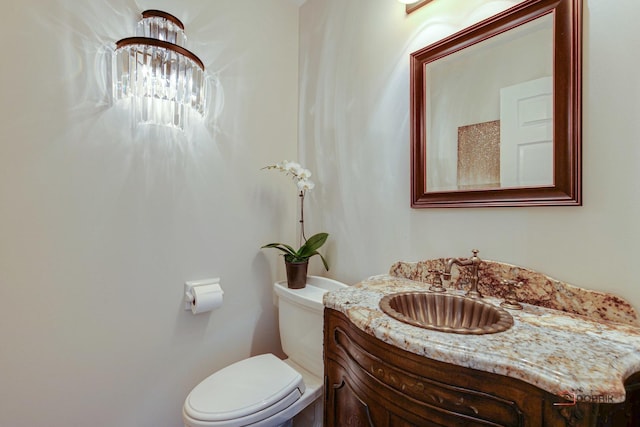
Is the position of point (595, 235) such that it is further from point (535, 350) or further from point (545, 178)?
point (535, 350)

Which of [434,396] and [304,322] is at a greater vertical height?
[434,396]

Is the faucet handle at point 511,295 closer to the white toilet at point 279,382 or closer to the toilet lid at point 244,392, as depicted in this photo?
the white toilet at point 279,382

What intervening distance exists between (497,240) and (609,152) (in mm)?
372

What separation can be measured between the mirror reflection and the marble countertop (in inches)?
16.3

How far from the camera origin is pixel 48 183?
1028 millimetres

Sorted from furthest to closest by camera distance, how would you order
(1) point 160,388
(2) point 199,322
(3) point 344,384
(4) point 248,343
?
1. (4) point 248,343
2. (2) point 199,322
3. (1) point 160,388
4. (3) point 344,384

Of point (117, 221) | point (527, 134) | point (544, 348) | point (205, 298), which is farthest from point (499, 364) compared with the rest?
point (117, 221)

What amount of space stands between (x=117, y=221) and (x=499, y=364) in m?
1.40

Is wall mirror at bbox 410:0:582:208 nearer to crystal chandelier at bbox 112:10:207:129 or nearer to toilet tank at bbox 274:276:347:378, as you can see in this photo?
toilet tank at bbox 274:276:347:378

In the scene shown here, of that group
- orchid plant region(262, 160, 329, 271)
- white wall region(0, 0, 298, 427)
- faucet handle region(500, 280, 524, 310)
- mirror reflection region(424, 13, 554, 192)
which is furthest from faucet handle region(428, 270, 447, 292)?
white wall region(0, 0, 298, 427)

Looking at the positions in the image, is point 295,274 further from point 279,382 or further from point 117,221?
point 117,221

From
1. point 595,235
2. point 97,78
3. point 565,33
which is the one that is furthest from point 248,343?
point 565,33

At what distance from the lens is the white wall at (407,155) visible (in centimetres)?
72

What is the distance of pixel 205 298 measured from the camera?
129 cm
